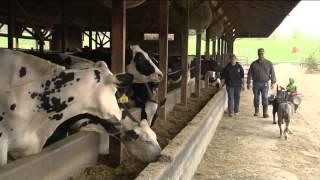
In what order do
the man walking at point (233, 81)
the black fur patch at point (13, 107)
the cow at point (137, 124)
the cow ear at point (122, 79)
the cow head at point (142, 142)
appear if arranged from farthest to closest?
the man walking at point (233, 81)
the cow head at point (142, 142)
the cow at point (137, 124)
the cow ear at point (122, 79)
the black fur patch at point (13, 107)

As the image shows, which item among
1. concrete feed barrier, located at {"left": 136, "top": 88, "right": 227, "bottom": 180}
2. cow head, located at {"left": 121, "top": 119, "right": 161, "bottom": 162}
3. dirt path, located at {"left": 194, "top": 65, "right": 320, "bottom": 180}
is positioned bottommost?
dirt path, located at {"left": 194, "top": 65, "right": 320, "bottom": 180}

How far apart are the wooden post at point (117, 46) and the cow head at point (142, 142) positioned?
46 cm

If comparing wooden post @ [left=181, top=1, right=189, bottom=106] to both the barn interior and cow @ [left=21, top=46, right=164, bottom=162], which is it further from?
cow @ [left=21, top=46, right=164, bottom=162]

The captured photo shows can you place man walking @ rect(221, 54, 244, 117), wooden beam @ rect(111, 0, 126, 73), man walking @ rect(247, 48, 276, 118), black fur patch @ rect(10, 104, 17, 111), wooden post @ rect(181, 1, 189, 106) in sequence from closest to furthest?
black fur patch @ rect(10, 104, 17, 111), wooden beam @ rect(111, 0, 126, 73), wooden post @ rect(181, 1, 189, 106), man walking @ rect(247, 48, 276, 118), man walking @ rect(221, 54, 244, 117)

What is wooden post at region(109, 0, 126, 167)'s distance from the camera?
5.00 m

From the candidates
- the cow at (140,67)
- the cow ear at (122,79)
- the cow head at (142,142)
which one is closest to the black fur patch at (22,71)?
the cow ear at (122,79)

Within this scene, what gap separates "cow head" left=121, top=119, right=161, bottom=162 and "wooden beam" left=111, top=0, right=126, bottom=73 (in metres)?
0.77

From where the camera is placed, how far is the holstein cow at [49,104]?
3814mm

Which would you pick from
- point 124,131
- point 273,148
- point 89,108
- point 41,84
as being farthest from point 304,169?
point 41,84

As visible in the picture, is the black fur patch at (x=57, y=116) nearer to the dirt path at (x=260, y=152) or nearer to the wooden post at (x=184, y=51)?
the dirt path at (x=260, y=152)

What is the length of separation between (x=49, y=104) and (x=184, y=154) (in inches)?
84.6

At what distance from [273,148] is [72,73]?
533cm

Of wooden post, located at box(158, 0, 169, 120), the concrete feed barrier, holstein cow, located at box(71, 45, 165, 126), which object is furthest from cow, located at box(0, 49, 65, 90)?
wooden post, located at box(158, 0, 169, 120)

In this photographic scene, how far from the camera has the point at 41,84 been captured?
404 centimetres
